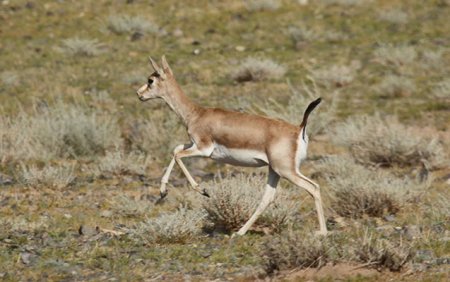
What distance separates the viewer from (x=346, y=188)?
1138 cm

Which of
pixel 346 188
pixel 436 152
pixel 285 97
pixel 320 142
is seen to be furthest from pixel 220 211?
pixel 285 97

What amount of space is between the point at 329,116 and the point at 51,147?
18.0 feet

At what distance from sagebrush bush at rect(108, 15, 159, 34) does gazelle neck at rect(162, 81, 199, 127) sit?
49.8 feet

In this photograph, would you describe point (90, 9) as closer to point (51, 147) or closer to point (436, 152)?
point (51, 147)

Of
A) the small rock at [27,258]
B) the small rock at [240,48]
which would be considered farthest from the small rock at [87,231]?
the small rock at [240,48]

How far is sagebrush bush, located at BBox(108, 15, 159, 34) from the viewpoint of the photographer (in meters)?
25.9

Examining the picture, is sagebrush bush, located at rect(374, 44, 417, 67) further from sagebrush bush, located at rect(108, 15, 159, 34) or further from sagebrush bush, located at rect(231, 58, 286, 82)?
sagebrush bush, located at rect(108, 15, 159, 34)

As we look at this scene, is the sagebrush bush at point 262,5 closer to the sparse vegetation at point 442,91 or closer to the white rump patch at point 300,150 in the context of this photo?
the sparse vegetation at point 442,91

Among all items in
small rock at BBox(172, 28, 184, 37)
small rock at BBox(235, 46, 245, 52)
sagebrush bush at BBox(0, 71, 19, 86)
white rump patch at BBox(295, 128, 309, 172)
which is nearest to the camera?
white rump patch at BBox(295, 128, 309, 172)

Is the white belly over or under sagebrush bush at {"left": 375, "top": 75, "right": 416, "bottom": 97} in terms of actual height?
over

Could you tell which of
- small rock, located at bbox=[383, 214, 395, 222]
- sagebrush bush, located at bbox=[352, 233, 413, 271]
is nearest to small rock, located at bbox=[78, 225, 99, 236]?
sagebrush bush, located at bbox=[352, 233, 413, 271]

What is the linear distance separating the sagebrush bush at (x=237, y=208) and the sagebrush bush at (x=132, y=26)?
1602 cm

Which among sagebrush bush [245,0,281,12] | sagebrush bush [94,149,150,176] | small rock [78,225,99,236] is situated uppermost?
sagebrush bush [245,0,281,12]

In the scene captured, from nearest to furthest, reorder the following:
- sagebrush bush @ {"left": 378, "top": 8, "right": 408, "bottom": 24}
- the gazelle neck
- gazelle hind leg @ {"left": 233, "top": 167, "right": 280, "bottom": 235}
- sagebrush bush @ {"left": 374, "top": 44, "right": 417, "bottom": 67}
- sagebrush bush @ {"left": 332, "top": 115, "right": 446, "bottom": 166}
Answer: gazelle hind leg @ {"left": 233, "top": 167, "right": 280, "bottom": 235}
the gazelle neck
sagebrush bush @ {"left": 332, "top": 115, "right": 446, "bottom": 166}
sagebrush bush @ {"left": 374, "top": 44, "right": 417, "bottom": 67}
sagebrush bush @ {"left": 378, "top": 8, "right": 408, "bottom": 24}
